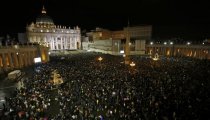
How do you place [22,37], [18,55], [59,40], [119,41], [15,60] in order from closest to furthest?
[15,60] → [18,55] → [119,41] → [22,37] → [59,40]

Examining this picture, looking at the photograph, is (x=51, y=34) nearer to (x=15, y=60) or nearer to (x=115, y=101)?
(x=15, y=60)

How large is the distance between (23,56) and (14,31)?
147 feet

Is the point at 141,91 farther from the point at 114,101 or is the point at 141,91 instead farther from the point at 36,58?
the point at 36,58

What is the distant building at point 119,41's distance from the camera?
64438mm

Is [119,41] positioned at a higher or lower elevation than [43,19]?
lower

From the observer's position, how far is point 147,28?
252ft

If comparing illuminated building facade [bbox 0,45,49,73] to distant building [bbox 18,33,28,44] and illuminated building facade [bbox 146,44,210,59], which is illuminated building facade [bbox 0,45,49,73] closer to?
distant building [bbox 18,33,28,44]

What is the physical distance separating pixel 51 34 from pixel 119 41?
39.2 meters

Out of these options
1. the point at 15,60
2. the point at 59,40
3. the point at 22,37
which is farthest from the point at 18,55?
the point at 59,40

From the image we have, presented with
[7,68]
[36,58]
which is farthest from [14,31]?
[7,68]

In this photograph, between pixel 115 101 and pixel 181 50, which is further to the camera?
pixel 181 50

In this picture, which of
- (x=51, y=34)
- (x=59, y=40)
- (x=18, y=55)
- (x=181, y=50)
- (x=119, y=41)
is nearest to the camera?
(x=18, y=55)

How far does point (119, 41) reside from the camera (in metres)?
64.5

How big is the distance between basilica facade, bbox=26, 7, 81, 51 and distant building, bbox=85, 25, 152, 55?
32.4 feet
